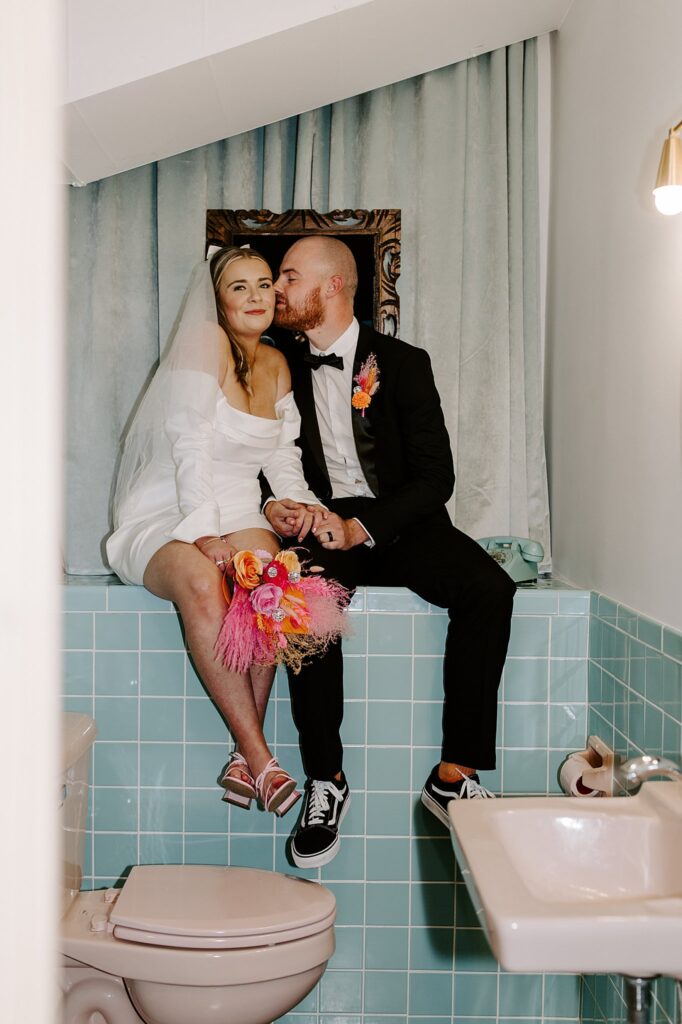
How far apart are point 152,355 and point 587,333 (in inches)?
48.4

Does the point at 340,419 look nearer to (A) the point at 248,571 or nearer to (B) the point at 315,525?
(B) the point at 315,525

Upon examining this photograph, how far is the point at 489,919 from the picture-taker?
44.3 inches

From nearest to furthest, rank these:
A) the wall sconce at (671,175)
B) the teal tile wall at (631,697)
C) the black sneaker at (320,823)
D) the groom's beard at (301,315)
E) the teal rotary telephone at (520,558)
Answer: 1. the wall sconce at (671,175)
2. the teal tile wall at (631,697)
3. the black sneaker at (320,823)
4. the teal rotary telephone at (520,558)
5. the groom's beard at (301,315)

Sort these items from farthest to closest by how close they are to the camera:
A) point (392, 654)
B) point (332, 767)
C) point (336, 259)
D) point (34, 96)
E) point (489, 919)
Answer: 1. point (336, 259)
2. point (392, 654)
3. point (332, 767)
4. point (489, 919)
5. point (34, 96)

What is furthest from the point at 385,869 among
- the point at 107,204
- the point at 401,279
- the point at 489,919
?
the point at 107,204

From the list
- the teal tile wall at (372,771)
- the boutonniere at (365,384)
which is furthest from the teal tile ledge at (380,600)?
the boutonniere at (365,384)

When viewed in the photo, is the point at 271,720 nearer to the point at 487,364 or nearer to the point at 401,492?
the point at 401,492

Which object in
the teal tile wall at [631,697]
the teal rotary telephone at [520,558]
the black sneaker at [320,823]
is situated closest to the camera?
the teal tile wall at [631,697]

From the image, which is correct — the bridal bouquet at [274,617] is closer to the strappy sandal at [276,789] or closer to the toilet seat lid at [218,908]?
the strappy sandal at [276,789]

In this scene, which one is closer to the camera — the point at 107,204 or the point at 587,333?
the point at 587,333

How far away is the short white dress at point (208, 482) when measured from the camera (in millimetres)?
2229

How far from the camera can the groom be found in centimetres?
211

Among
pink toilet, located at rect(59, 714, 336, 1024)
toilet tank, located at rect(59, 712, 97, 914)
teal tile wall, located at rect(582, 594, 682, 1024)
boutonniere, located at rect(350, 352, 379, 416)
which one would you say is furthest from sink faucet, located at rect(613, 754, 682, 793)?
boutonniere, located at rect(350, 352, 379, 416)

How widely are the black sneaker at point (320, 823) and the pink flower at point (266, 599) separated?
1.46 feet
